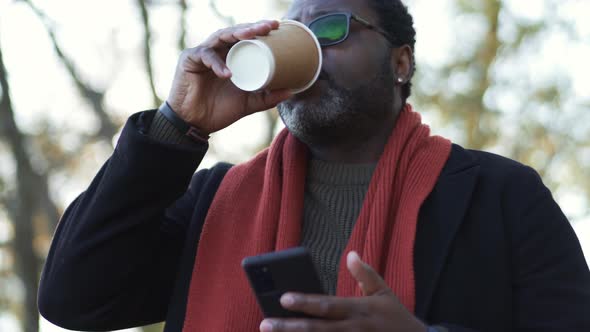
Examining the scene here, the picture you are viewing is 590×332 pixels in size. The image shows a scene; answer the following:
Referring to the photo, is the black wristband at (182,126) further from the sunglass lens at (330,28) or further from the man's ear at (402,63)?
the man's ear at (402,63)

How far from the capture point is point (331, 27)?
2.63 m

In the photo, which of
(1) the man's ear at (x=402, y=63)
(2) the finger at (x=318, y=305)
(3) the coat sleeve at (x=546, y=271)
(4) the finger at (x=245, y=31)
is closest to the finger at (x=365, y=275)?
(2) the finger at (x=318, y=305)

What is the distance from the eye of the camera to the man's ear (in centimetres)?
288

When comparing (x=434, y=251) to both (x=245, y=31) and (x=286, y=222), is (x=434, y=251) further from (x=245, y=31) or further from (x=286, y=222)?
(x=245, y=31)

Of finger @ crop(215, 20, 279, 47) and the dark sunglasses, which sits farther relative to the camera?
the dark sunglasses

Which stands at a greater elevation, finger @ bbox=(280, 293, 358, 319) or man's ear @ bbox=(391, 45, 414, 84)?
man's ear @ bbox=(391, 45, 414, 84)

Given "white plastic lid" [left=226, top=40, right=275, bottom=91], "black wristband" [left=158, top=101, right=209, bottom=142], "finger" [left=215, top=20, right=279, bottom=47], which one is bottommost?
"black wristband" [left=158, top=101, right=209, bottom=142]

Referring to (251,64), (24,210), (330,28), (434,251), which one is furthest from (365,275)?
(24,210)

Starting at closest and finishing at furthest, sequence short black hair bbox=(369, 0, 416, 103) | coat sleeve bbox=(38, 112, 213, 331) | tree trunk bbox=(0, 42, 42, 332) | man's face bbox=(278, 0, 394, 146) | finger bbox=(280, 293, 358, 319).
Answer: finger bbox=(280, 293, 358, 319) → coat sleeve bbox=(38, 112, 213, 331) → man's face bbox=(278, 0, 394, 146) → short black hair bbox=(369, 0, 416, 103) → tree trunk bbox=(0, 42, 42, 332)

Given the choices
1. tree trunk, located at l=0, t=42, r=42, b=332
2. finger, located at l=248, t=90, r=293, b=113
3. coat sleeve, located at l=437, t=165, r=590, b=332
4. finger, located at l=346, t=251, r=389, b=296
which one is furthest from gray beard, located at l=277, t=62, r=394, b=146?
tree trunk, located at l=0, t=42, r=42, b=332

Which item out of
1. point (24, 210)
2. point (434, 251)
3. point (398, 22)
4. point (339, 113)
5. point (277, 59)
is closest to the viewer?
point (277, 59)

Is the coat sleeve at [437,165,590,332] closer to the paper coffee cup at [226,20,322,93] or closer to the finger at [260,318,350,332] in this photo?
the finger at [260,318,350,332]

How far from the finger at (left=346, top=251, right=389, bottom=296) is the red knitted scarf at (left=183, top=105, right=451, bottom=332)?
450 millimetres

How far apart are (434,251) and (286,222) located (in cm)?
44
